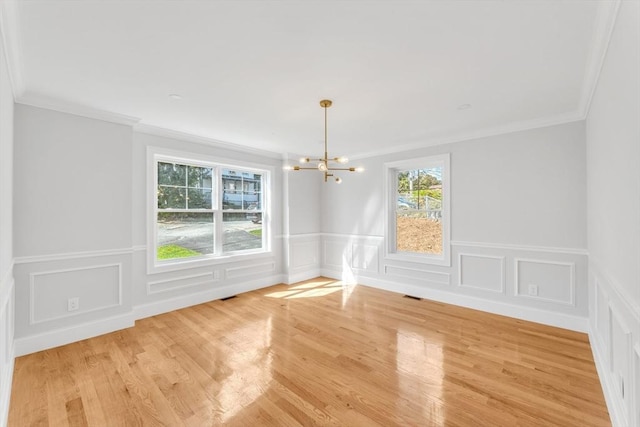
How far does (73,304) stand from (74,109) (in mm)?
2104

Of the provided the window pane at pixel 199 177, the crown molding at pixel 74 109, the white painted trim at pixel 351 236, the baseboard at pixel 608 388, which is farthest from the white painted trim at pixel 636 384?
the window pane at pixel 199 177

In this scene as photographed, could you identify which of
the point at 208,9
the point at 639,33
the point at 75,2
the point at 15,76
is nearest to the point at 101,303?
the point at 15,76

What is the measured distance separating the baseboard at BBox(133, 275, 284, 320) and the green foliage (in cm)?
60

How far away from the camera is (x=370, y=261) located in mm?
5328

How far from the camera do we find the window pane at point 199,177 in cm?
438


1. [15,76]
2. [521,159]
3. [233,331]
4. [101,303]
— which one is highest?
[15,76]

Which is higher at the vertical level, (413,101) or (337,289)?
(413,101)

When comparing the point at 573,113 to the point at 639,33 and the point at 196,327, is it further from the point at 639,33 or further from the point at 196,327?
the point at 196,327

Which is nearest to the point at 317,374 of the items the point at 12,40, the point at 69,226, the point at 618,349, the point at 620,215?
the point at 618,349

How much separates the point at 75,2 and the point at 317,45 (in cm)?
137

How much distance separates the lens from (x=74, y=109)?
3.07 metres

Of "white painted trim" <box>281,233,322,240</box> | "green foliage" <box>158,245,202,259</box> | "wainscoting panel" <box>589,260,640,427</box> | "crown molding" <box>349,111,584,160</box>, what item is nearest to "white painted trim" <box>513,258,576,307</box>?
"wainscoting panel" <box>589,260,640,427</box>

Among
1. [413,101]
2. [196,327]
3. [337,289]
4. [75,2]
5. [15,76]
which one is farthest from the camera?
[337,289]

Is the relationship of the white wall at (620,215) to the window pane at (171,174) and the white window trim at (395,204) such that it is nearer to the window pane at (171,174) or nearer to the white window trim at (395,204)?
the white window trim at (395,204)
